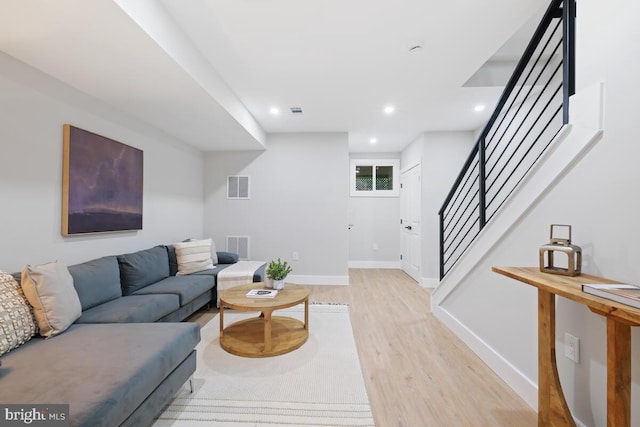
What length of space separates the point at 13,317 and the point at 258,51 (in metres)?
2.43

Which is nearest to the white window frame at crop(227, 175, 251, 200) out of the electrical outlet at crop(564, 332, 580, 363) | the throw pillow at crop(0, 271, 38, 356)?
the throw pillow at crop(0, 271, 38, 356)

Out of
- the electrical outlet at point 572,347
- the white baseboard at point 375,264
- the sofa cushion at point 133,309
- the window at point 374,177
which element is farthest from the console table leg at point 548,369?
the window at point 374,177

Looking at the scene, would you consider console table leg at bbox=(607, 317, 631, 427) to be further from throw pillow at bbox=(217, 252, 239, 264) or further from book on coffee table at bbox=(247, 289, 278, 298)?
throw pillow at bbox=(217, 252, 239, 264)

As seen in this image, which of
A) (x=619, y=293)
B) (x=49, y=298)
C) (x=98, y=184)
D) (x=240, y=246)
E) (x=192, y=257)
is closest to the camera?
(x=619, y=293)

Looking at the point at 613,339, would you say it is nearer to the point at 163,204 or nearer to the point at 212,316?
the point at 212,316

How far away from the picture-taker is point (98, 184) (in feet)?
8.57

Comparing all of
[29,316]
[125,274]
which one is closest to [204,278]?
[125,274]

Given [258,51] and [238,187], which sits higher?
[258,51]

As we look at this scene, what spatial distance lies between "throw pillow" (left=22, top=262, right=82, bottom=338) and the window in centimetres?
489

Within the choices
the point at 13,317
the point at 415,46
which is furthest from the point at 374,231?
the point at 13,317

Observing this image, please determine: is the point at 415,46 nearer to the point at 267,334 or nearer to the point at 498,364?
the point at 498,364

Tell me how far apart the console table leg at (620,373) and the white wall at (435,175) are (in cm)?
353

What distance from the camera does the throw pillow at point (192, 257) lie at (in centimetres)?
335

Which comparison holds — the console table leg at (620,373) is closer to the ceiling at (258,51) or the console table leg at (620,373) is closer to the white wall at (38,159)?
the ceiling at (258,51)
